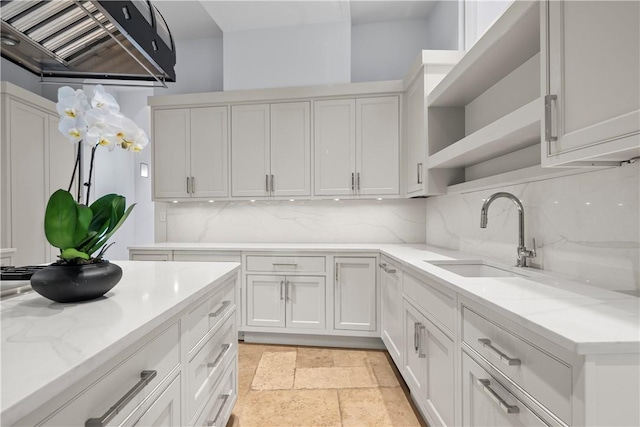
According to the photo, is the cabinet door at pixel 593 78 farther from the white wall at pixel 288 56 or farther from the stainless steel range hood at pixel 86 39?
the white wall at pixel 288 56

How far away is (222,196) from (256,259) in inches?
32.6

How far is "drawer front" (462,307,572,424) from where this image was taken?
722 mm

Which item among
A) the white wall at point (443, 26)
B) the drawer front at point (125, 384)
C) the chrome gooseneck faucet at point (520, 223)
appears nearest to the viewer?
the drawer front at point (125, 384)

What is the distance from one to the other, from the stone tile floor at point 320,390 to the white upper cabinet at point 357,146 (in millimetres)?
1494

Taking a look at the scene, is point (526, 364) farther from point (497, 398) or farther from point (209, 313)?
point (209, 313)

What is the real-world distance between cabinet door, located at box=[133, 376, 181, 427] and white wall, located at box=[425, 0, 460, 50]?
3.00 meters

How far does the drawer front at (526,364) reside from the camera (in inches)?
28.4

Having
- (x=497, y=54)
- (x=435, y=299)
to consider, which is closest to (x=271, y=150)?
(x=497, y=54)

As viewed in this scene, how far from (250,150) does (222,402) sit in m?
2.31

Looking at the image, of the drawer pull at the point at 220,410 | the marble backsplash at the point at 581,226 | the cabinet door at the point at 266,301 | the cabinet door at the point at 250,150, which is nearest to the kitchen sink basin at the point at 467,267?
the marble backsplash at the point at 581,226

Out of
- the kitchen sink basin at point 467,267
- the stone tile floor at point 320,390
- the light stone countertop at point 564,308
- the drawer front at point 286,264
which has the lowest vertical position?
the stone tile floor at point 320,390

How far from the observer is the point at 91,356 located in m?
0.58

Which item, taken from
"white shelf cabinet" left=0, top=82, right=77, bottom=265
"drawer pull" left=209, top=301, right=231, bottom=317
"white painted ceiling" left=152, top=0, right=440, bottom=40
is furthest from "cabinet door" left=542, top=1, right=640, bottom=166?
"white painted ceiling" left=152, top=0, right=440, bottom=40

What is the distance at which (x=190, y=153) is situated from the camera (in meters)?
3.25
